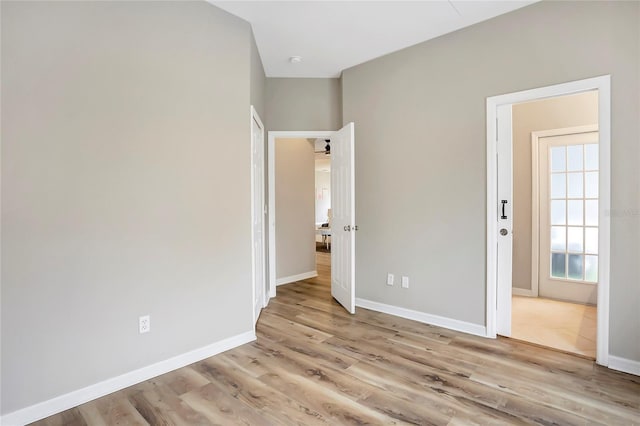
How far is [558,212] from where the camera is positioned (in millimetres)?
4160

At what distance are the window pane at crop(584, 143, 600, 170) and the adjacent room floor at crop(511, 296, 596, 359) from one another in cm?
164

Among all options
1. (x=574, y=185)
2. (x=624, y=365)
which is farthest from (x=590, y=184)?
(x=624, y=365)

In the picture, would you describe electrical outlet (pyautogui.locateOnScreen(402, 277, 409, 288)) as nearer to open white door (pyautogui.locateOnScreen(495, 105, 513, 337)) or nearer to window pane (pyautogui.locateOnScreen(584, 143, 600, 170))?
open white door (pyautogui.locateOnScreen(495, 105, 513, 337))

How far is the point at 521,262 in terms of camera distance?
171 inches

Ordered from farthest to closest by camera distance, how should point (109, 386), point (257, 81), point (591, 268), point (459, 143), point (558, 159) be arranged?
point (558, 159) < point (591, 268) < point (257, 81) < point (459, 143) < point (109, 386)

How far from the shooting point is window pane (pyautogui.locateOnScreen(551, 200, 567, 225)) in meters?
4.12

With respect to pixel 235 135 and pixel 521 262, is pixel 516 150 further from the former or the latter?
pixel 235 135

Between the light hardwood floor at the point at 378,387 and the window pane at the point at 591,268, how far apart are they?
183 centimetres

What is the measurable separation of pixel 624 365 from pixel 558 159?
2.64 meters

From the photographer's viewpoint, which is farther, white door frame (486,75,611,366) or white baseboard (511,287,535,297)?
white baseboard (511,287,535,297)

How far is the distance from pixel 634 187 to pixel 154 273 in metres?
3.39

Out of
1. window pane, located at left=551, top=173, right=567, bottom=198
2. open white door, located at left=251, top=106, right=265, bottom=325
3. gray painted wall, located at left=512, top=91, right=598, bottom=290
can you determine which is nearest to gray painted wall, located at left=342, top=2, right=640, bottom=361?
open white door, located at left=251, top=106, right=265, bottom=325

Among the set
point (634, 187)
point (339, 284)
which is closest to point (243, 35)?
point (339, 284)

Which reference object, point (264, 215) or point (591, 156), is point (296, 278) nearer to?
point (264, 215)
